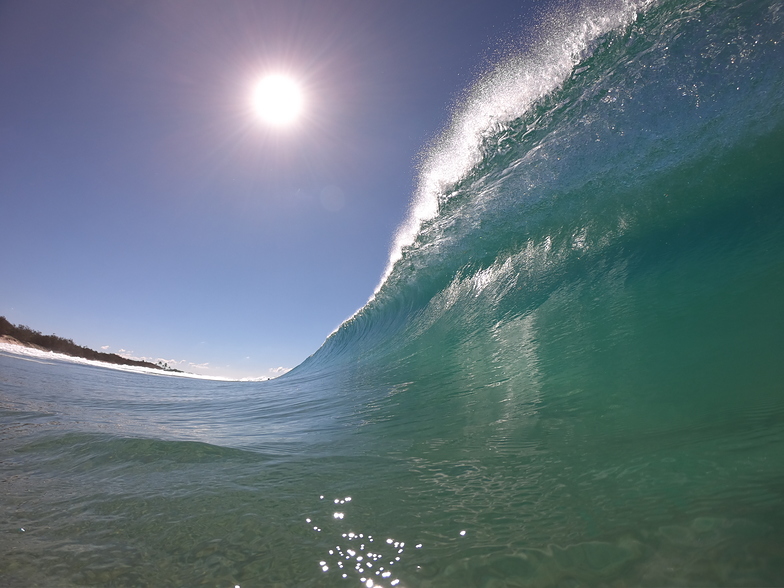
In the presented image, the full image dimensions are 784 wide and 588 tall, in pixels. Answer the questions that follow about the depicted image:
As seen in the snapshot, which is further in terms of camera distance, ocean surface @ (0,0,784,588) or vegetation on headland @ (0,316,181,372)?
vegetation on headland @ (0,316,181,372)

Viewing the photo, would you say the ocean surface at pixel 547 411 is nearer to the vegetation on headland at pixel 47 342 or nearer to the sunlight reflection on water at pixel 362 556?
the sunlight reflection on water at pixel 362 556

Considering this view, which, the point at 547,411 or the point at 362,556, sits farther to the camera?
the point at 547,411

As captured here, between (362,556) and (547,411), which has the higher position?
(547,411)

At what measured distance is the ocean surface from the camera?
1146mm

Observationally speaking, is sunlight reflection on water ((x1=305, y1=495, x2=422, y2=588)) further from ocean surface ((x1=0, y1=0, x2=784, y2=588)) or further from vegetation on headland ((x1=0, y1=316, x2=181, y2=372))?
vegetation on headland ((x1=0, y1=316, x2=181, y2=372))

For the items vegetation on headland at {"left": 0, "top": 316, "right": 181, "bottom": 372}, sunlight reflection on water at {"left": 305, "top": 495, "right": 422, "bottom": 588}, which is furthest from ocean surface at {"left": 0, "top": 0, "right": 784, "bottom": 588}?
vegetation on headland at {"left": 0, "top": 316, "right": 181, "bottom": 372}

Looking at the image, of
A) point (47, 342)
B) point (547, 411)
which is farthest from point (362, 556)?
point (47, 342)

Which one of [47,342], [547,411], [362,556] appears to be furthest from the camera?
[47,342]

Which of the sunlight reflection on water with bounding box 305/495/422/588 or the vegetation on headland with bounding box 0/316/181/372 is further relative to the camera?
the vegetation on headland with bounding box 0/316/181/372

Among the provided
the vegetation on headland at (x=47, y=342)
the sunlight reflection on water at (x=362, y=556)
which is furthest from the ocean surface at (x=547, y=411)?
the vegetation on headland at (x=47, y=342)

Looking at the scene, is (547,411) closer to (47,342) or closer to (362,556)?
(362,556)

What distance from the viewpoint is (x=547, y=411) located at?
2.67m

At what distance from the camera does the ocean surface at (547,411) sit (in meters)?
1.15

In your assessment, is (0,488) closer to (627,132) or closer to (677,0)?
(627,132)
